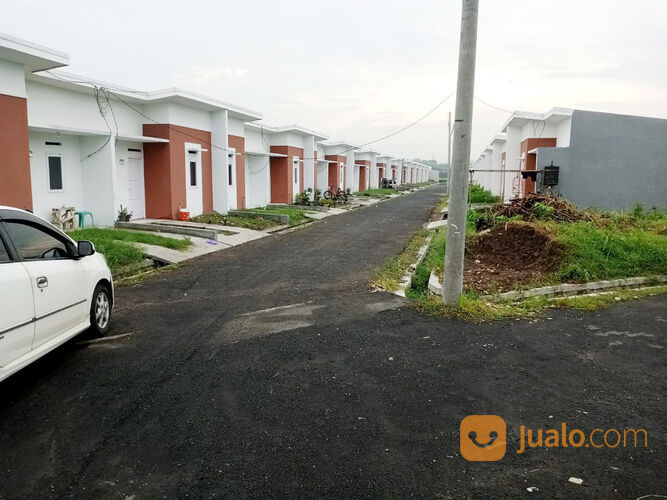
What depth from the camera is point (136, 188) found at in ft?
59.5

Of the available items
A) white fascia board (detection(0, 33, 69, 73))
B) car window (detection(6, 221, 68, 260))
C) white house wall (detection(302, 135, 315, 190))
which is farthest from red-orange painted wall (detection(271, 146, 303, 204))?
car window (detection(6, 221, 68, 260))

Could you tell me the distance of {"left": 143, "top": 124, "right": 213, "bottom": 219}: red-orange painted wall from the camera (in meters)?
18.0

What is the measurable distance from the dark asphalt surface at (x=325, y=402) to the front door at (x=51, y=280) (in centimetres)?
48

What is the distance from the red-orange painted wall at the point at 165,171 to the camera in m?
18.0

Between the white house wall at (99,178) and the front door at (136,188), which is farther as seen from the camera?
the front door at (136,188)

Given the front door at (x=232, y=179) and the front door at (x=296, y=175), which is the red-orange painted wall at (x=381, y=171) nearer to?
the front door at (x=296, y=175)

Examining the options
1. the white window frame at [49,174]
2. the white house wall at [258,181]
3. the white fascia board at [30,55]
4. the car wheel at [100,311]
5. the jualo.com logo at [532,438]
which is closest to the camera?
the jualo.com logo at [532,438]

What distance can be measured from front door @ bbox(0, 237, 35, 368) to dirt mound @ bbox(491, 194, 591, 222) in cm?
1223

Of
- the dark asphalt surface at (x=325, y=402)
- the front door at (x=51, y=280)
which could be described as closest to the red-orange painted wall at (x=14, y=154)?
the dark asphalt surface at (x=325, y=402)

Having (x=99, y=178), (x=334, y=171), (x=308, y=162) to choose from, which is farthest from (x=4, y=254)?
(x=334, y=171)

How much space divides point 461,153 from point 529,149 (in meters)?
17.4

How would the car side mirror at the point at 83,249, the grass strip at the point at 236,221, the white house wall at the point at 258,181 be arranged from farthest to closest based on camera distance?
1. the white house wall at the point at 258,181
2. the grass strip at the point at 236,221
3. the car side mirror at the point at 83,249

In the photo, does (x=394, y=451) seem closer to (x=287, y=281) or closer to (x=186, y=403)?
(x=186, y=403)

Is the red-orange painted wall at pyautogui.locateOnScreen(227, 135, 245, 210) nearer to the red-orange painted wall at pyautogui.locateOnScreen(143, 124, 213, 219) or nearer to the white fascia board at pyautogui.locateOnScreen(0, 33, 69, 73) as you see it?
the red-orange painted wall at pyautogui.locateOnScreen(143, 124, 213, 219)
